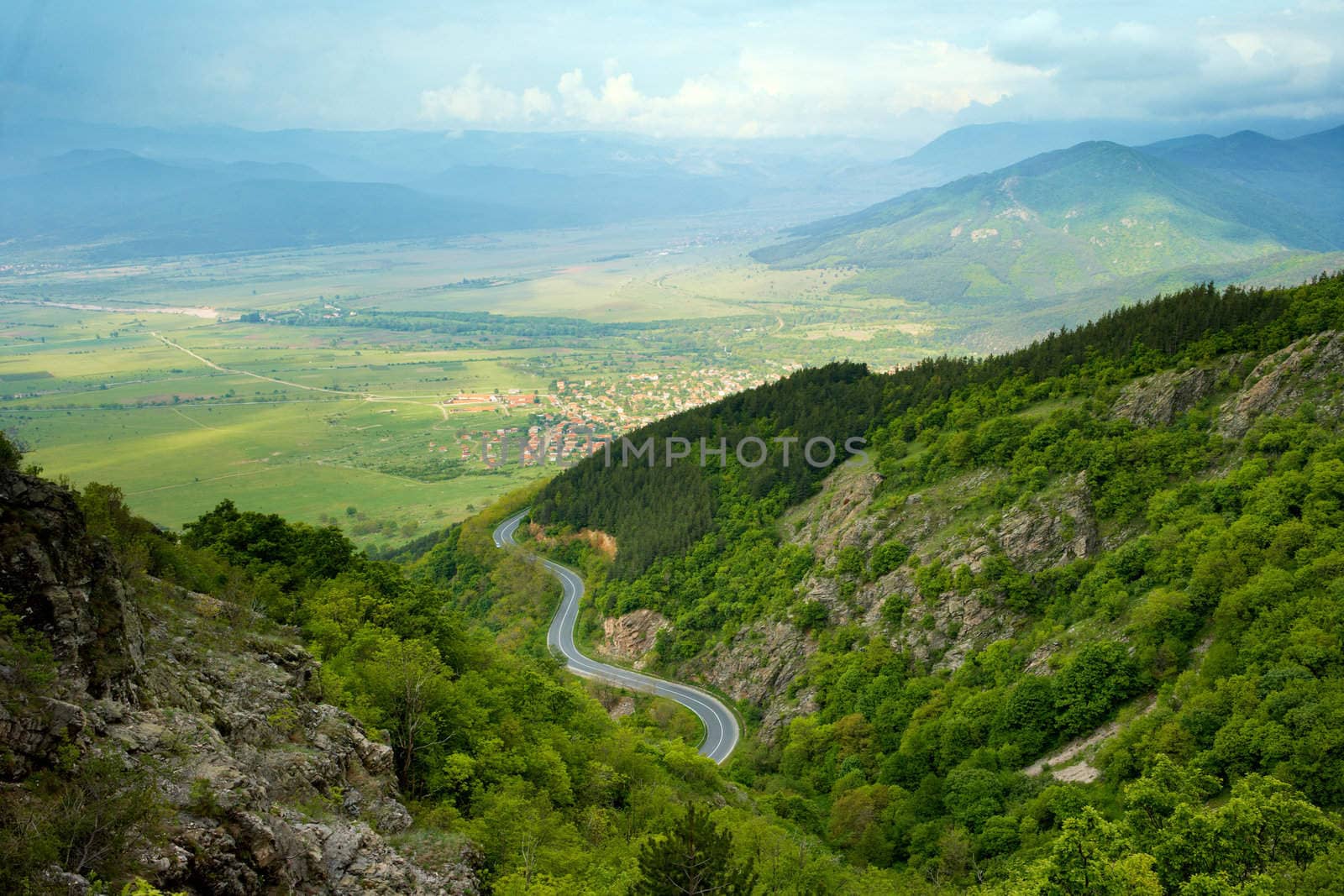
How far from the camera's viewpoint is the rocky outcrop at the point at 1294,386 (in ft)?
201

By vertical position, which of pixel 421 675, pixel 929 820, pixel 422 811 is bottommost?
→ pixel 929 820

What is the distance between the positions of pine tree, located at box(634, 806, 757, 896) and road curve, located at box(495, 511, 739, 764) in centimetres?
4415

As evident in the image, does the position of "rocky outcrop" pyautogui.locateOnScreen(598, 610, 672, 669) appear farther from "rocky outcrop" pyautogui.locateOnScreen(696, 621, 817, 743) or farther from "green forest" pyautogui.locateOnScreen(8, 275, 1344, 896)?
"rocky outcrop" pyautogui.locateOnScreen(696, 621, 817, 743)

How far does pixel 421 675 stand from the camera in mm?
35469

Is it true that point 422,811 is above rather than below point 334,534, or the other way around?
below

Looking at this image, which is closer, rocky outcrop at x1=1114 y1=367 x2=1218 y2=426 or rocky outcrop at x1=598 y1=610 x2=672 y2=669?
rocky outcrop at x1=1114 y1=367 x2=1218 y2=426

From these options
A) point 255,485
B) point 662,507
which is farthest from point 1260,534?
point 255,485

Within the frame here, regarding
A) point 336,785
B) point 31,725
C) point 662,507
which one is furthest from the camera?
point 662,507

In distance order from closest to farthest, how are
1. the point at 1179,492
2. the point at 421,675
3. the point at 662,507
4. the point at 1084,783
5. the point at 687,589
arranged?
the point at 421,675
the point at 1084,783
the point at 1179,492
the point at 687,589
the point at 662,507

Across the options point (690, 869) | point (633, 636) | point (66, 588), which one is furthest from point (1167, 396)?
point (66, 588)

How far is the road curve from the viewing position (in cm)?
7588

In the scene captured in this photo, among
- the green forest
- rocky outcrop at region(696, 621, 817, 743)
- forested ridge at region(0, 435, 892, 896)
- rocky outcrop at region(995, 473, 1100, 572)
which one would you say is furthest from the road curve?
rocky outcrop at region(995, 473, 1100, 572)

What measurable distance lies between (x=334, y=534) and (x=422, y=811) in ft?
95.3

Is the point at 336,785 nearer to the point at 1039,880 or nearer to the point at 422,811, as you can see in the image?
the point at 422,811
